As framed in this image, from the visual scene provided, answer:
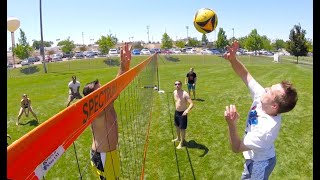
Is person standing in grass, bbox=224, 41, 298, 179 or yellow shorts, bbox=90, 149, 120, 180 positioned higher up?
person standing in grass, bbox=224, 41, 298, 179

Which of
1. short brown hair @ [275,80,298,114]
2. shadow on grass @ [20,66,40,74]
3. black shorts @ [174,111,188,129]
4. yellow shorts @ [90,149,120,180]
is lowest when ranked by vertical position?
black shorts @ [174,111,188,129]

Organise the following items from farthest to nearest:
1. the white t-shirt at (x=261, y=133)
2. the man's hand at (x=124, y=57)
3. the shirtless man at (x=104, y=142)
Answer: the man's hand at (x=124, y=57)
the shirtless man at (x=104, y=142)
the white t-shirt at (x=261, y=133)

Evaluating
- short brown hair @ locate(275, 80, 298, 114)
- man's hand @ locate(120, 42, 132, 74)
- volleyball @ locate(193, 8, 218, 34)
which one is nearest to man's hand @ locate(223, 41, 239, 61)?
short brown hair @ locate(275, 80, 298, 114)

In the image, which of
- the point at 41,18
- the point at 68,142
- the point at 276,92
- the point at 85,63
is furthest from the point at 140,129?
the point at 85,63

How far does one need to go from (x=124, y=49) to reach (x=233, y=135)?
2.65 m

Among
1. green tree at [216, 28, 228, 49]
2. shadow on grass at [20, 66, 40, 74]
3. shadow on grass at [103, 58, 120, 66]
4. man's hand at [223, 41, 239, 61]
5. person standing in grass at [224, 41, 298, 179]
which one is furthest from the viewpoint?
green tree at [216, 28, 228, 49]

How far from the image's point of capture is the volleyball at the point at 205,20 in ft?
32.8

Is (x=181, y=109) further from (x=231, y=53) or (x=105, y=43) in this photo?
(x=105, y=43)

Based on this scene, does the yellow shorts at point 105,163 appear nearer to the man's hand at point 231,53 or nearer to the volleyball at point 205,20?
the man's hand at point 231,53

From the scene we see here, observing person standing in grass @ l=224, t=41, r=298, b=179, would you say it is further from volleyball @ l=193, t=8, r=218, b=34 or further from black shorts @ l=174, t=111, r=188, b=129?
volleyball @ l=193, t=8, r=218, b=34

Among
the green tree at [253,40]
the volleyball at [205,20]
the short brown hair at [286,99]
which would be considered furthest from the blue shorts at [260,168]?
the green tree at [253,40]

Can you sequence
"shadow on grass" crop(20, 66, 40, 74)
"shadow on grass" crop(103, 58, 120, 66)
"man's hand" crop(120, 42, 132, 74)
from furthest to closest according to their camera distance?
1. "shadow on grass" crop(103, 58, 120, 66)
2. "shadow on grass" crop(20, 66, 40, 74)
3. "man's hand" crop(120, 42, 132, 74)

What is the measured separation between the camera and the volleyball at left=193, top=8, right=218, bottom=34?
10008mm
